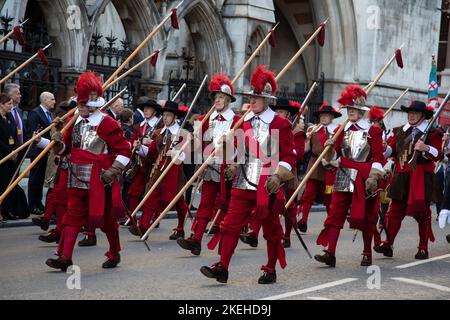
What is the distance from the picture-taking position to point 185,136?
1202 cm

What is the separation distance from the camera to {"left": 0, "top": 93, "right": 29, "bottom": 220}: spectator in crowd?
12.6 meters

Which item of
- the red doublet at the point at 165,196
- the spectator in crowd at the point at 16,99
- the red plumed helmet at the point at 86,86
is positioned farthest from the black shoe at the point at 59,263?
the spectator in crowd at the point at 16,99

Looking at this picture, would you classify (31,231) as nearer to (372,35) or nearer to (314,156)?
(314,156)

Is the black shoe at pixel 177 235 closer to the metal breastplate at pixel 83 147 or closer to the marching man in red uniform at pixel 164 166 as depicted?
the marching man in red uniform at pixel 164 166

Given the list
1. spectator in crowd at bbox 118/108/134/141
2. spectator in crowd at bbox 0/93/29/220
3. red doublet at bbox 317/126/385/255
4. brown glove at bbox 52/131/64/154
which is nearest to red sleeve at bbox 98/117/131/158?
brown glove at bbox 52/131/64/154

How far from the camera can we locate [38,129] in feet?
42.9

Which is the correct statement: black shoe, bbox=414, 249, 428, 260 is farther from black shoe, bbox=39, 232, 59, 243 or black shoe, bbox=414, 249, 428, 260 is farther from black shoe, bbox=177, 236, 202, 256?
Answer: black shoe, bbox=39, 232, 59, 243

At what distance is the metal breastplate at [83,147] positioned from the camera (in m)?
8.87

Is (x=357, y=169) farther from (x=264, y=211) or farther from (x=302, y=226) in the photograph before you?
(x=302, y=226)

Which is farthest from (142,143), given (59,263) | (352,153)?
(59,263)

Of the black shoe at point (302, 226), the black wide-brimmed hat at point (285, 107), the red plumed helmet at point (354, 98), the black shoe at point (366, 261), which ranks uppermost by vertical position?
the red plumed helmet at point (354, 98)

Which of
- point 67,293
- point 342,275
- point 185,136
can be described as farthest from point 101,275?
point 185,136

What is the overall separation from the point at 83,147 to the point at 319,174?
4857mm

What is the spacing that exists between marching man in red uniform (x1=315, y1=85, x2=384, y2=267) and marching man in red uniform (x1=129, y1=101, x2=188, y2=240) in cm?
243
